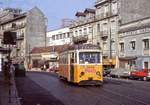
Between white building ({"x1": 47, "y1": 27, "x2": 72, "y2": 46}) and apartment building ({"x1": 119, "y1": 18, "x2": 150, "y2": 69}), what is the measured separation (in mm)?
30292

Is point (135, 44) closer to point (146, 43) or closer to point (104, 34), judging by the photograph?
point (146, 43)

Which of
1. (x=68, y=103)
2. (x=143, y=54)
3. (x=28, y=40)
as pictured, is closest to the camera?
(x=68, y=103)

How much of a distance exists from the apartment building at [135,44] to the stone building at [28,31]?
51623 mm

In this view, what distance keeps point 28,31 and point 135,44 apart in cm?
5815

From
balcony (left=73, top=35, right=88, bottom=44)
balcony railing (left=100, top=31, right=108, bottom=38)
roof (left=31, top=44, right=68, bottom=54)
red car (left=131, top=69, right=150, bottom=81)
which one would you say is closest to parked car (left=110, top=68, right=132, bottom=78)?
red car (left=131, top=69, right=150, bottom=81)

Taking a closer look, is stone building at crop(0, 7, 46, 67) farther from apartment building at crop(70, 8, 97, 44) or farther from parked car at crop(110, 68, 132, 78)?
parked car at crop(110, 68, 132, 78)

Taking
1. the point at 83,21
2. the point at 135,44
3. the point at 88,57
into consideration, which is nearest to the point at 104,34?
the point at 83,21

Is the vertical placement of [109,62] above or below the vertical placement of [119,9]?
below

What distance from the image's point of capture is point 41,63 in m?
110

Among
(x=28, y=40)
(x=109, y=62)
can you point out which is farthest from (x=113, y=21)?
(x=28, y=40)

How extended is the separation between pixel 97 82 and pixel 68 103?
12.1m

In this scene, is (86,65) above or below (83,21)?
below

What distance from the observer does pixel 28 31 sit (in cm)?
11600

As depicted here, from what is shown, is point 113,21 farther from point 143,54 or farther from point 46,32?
point 46,32
